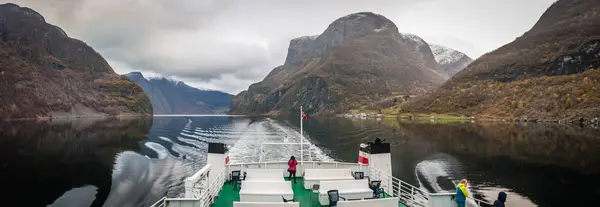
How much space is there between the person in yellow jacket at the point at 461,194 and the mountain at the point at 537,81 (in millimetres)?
106024

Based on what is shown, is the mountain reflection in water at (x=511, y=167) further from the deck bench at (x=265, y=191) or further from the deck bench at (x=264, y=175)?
the deck bench at (x=265, y=191)

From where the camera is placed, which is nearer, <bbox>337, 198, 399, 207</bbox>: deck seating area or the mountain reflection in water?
<bbox>337, 198, 399, 207</bbox>: deck seating area

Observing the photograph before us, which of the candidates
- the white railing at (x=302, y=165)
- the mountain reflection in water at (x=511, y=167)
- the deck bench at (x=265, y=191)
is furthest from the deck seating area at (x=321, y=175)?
the mountain reflection in water at (x=511, y=167)

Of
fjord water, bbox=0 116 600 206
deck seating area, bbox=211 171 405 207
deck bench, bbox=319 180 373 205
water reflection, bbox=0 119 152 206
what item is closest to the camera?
deck seating area, bbox=211 171 405 207

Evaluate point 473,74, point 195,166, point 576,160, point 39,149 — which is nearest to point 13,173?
point 195,166

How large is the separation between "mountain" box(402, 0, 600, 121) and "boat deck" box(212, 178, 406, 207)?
4197 inches

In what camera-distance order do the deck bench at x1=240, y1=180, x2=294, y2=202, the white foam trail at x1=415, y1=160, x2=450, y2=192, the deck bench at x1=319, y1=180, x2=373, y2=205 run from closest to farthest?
the deck bench at x1=240, y1=180, x2=294, y2=202 → the deck bench at x1=319, y1=180, x2=373, y2=205 → the white foam trail at x1=415, y1=160, x2=450, y2=192

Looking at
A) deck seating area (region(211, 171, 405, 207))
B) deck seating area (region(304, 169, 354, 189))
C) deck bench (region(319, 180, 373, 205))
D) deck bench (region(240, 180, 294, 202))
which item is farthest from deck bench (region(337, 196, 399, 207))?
deck seating area (region(304, 169, 354, 189))

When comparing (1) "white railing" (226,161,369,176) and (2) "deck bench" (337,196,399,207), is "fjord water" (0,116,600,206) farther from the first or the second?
(2) "deck bench" (337,196,399,207)

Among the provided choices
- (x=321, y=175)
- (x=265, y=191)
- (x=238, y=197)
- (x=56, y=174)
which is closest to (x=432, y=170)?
(x=321, y=175)

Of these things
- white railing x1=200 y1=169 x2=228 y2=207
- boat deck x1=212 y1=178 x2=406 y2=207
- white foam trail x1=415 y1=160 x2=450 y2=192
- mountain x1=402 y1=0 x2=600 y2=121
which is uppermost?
mountain x1=402 y1=0 x2=600 y2=121

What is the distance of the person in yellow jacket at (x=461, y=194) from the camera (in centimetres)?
912

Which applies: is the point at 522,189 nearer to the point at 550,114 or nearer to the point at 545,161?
the point at 545,161

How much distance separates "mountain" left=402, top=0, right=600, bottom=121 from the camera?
100 m
